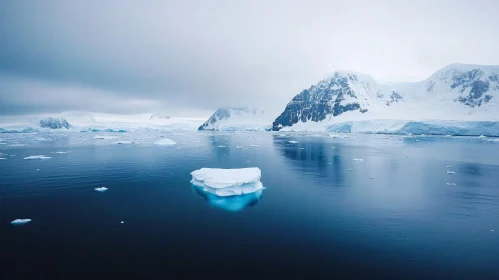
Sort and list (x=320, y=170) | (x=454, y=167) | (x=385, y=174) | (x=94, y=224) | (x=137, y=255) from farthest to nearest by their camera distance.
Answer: (x=454, y=167), (x=320, y=170), (x=385, y=174), (x=94, y=224), (x=137, y=255)

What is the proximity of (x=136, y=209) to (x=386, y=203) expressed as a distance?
51.5 feet

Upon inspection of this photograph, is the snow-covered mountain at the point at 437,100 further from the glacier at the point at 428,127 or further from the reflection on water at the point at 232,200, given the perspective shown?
the reflection on water at the point at 232,200

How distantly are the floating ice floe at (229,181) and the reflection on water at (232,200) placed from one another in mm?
328

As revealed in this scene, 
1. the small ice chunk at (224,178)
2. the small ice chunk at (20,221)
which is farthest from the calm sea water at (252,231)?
the small ice chunk at (224,178)

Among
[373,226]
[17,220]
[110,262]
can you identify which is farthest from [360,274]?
[17,220]

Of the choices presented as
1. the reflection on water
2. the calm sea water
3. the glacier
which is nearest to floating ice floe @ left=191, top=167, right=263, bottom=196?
the reflection on water

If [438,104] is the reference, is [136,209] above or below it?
below

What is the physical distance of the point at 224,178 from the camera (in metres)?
18.3

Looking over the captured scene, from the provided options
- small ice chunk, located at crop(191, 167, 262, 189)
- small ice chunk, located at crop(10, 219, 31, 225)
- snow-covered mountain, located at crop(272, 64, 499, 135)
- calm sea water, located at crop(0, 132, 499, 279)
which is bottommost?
calm sea water, located at crop(0, 132, 499, 279)

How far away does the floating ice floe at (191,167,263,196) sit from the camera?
17.9 metres

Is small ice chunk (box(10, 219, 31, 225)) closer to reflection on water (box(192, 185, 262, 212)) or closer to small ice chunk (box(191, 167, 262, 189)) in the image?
reflection on water (box(192, 185, 262, 212))

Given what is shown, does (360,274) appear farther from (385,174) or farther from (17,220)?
(385,174)

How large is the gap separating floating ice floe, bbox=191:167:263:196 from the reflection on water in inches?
12.9

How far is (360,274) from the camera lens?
8.98 m
